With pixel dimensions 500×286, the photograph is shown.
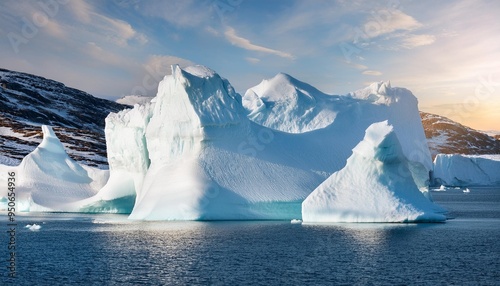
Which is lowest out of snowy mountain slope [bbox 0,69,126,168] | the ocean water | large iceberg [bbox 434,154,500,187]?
the ocean water

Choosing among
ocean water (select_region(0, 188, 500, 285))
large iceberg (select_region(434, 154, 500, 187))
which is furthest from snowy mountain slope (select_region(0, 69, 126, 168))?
ocean water (select_region(0, 188, 500, 285))

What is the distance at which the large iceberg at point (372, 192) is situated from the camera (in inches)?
1221

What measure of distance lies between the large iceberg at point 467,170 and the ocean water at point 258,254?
6539 cm

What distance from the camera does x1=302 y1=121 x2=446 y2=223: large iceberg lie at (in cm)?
3102

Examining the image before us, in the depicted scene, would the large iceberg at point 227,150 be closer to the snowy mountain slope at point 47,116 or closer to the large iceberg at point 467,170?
the snowy mountain slope at point 47,116

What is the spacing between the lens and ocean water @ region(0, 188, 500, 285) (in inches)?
710

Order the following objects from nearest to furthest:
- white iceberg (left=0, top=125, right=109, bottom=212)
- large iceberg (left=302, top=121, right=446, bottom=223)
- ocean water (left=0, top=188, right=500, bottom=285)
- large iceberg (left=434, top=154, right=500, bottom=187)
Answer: ocean water (left=0, top=188, right=500, bottom=285), large iceberg (left=302, top=121, right=446, bottom=223), white iceberg (left=0, top=125, right=109, bottom=212), large iceberg (left=434, top=154, right=500, bottom=187)

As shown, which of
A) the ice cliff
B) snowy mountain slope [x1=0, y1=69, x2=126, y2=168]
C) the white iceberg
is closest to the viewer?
the ice cliff

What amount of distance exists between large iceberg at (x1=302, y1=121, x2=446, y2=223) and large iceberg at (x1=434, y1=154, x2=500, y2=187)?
2579 inches

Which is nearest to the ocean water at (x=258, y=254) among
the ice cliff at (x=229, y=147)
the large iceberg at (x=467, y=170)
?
the ice cliff at (x=229, y=147)

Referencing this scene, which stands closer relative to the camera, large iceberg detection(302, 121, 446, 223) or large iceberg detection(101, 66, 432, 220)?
large iceberg detection(302, 121, 446, 223)

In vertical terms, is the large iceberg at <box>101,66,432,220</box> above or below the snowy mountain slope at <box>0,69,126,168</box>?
below

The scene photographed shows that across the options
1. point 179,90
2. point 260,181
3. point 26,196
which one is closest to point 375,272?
point 260,181

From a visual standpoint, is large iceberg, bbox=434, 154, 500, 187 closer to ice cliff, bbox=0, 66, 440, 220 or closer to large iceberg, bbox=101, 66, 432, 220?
ice cliff, bbox=0, 66, 440, 220
